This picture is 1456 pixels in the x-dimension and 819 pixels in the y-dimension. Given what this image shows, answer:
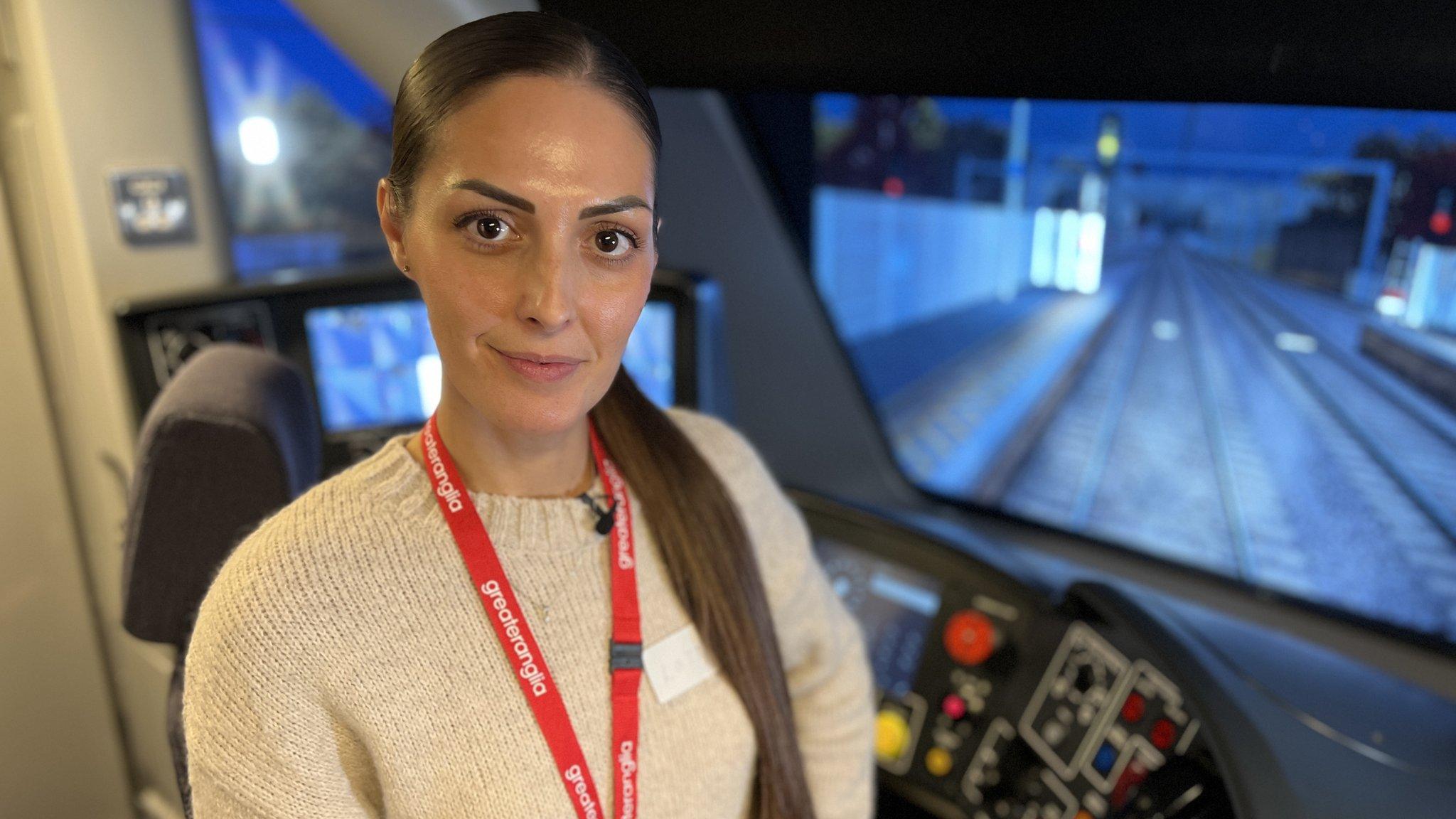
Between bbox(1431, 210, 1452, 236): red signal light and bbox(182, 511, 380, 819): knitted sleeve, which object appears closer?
bbox(182, 511, 380, 819): knitted sleeve

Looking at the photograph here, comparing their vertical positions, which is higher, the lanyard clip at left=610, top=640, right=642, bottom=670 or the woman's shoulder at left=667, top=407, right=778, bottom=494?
the woman's shoulder at left=667, top=407, right=778, bottom=494

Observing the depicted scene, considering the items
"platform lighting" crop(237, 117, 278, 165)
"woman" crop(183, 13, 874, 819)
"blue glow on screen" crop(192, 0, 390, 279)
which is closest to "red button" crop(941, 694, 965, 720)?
"woman" crop(183, 13, 874, 819)

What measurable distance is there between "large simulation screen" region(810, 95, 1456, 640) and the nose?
74 cm

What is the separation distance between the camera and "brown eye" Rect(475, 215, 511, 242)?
785mm

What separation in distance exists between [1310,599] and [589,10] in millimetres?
1602

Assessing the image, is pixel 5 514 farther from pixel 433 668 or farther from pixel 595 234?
pixel 595 234

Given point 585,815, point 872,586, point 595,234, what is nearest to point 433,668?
point 585,815

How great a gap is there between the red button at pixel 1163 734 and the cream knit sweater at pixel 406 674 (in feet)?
2.06

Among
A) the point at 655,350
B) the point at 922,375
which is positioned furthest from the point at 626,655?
the point at 922,375

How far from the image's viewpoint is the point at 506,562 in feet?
3.02

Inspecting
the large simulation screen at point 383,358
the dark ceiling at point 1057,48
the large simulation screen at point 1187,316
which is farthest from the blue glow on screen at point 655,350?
the dark ceiling at point 1057,48

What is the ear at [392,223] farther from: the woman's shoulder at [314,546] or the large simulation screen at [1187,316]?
the large simulation screen at [1187,316]

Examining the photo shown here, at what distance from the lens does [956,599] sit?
1.61m

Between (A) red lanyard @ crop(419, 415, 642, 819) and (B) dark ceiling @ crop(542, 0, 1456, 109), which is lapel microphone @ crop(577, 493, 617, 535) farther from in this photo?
(B) dark ceiling @ crop(542, 0, 1456, 109)
